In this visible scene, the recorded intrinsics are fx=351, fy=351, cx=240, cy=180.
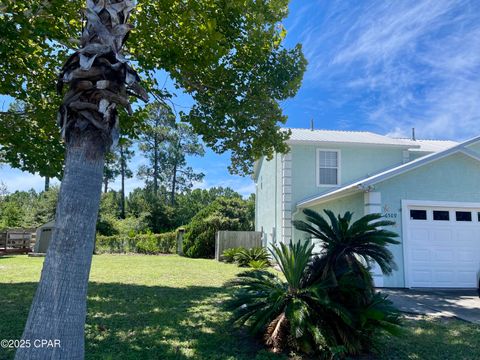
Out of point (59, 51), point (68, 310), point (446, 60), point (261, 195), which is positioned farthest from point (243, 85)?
point (261, 195)

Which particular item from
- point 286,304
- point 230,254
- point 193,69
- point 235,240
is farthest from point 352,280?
point 235,240

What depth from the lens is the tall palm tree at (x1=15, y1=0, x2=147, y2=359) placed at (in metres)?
3.02

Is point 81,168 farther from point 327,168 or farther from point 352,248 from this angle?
point 327,168

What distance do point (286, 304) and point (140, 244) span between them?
19996mm

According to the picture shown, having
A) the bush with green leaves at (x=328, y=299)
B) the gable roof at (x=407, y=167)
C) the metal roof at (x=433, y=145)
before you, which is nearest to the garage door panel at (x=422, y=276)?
the gable roof at (x=407, y=167)

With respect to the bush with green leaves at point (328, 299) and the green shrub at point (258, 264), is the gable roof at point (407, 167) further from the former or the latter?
the bush with green leaves at point (328, 299)

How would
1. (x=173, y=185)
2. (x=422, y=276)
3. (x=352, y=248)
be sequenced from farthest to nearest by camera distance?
(x=173, y=185) < (x=422, y=276) < (x=352, y=248)

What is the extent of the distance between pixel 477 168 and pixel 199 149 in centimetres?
3348

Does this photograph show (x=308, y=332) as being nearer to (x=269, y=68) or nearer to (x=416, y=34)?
(x=269, y=68)

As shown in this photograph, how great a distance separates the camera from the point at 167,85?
27.6 ft

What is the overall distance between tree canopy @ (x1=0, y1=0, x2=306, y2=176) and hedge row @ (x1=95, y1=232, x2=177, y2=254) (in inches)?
600

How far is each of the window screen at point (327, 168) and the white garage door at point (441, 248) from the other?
5071 mm

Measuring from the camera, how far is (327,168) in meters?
15.5

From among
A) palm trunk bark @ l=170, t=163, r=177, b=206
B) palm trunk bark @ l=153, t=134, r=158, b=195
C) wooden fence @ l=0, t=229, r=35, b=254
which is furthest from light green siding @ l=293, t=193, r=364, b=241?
palm trunk bark @ l=170, t=163, r=177, b=206
